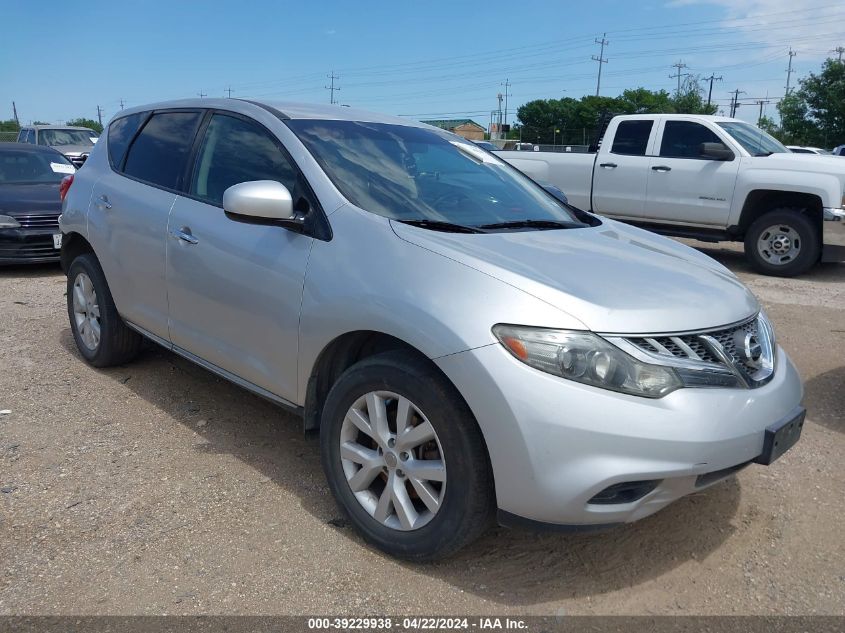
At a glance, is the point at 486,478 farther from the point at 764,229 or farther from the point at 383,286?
the point at 764,229

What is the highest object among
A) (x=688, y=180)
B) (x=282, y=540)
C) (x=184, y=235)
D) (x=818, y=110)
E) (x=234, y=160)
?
(x=818, y=110)

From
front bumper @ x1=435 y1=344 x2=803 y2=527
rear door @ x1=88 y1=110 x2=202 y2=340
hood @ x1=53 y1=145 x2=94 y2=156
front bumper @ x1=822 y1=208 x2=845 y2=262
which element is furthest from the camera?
hood @ x1=53 y1=145 x2=94 y2=156

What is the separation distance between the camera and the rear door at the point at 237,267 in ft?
10.5

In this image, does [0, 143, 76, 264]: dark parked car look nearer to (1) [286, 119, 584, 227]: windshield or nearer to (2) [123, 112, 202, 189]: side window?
(2) [123, 112, 202, 189]: side window

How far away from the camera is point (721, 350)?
102 inches

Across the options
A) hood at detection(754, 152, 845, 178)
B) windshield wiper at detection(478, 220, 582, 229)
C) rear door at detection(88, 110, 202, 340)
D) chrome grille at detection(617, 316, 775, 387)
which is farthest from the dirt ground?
hood at detection(754, 152, 845, 178)

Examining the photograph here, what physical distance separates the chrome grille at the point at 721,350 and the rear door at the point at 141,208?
8.49ft

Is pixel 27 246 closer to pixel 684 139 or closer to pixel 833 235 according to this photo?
pixel 684 139

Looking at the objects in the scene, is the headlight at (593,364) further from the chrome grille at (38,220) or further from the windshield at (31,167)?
the windshield at (31,167)

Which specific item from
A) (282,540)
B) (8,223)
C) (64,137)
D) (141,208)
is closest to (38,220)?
(8,223)

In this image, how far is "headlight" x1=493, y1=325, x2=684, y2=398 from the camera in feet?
7.84

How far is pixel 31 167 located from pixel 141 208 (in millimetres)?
6525

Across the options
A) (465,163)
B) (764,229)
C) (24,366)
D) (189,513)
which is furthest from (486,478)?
(764,229)

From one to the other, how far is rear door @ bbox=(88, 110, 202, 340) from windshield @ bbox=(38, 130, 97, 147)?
1480cm
